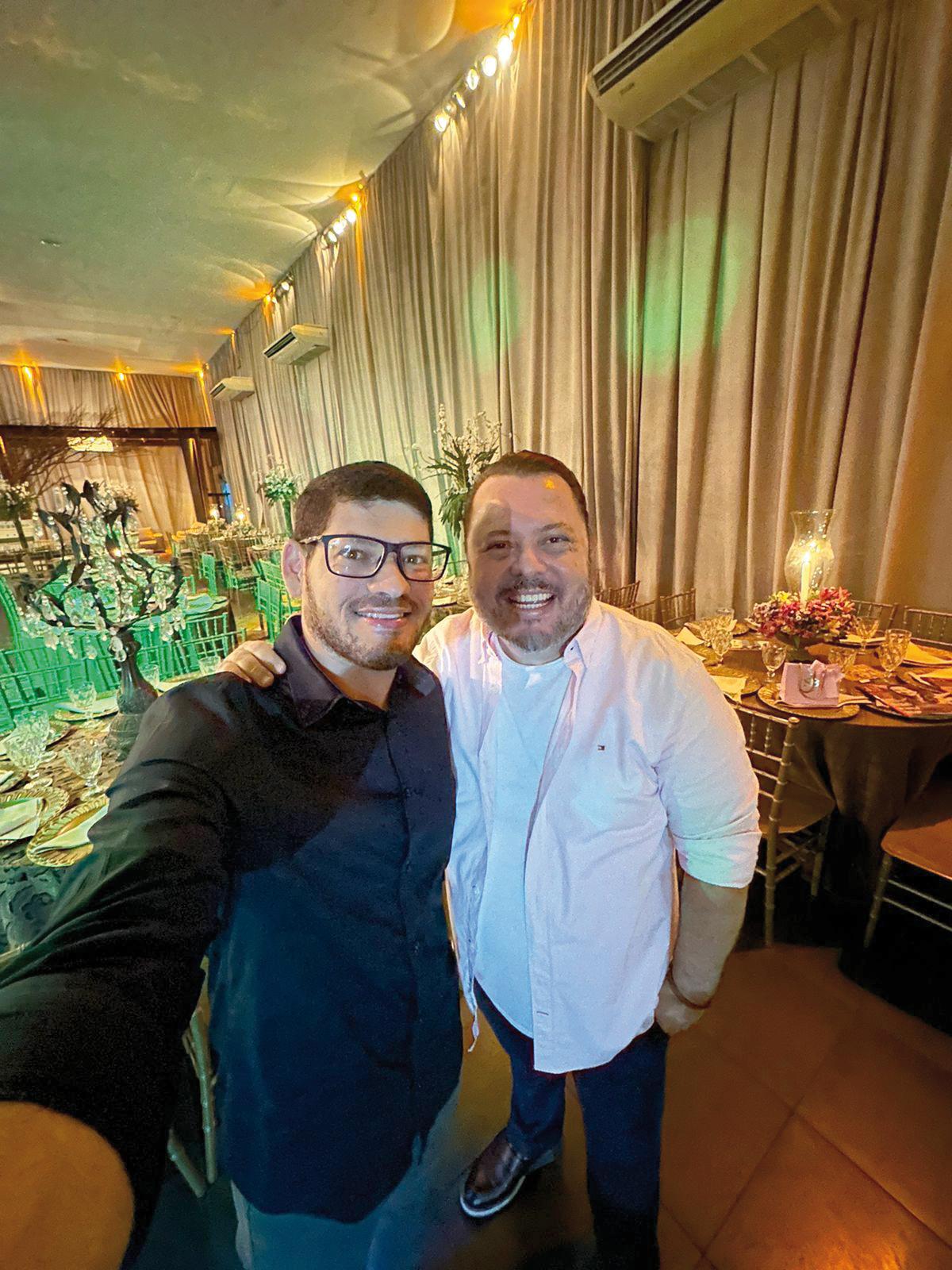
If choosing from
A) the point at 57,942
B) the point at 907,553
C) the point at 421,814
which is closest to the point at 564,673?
the point at 421,814

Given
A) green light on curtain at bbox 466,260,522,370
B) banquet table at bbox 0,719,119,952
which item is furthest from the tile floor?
green light on curtain at bbox 466,260,522,370

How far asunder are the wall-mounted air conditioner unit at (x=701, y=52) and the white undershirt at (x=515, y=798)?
11.2 feet

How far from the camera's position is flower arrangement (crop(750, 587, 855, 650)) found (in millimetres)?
1934

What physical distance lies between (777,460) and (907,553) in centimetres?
84

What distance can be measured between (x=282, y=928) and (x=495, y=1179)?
3.68 feet

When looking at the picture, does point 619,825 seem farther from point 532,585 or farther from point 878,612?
point 878,612

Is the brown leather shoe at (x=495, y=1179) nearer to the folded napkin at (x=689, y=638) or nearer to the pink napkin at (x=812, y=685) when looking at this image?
the pink napkin at (x=812, y=685)

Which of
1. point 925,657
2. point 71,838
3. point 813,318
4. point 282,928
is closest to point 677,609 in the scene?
point 925,657

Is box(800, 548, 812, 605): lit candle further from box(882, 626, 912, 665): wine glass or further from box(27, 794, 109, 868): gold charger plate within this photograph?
box(27, 794, 109, 868): gold charger plate

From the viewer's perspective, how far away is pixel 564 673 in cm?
101

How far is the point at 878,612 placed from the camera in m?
2.58

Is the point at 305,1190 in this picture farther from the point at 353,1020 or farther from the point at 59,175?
the point at 59,175

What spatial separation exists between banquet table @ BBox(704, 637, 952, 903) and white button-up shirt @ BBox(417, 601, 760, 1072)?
1030mm

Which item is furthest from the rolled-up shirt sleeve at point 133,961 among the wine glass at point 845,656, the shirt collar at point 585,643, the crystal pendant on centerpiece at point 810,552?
the crystal pendant on centerpiece at point 810,552
